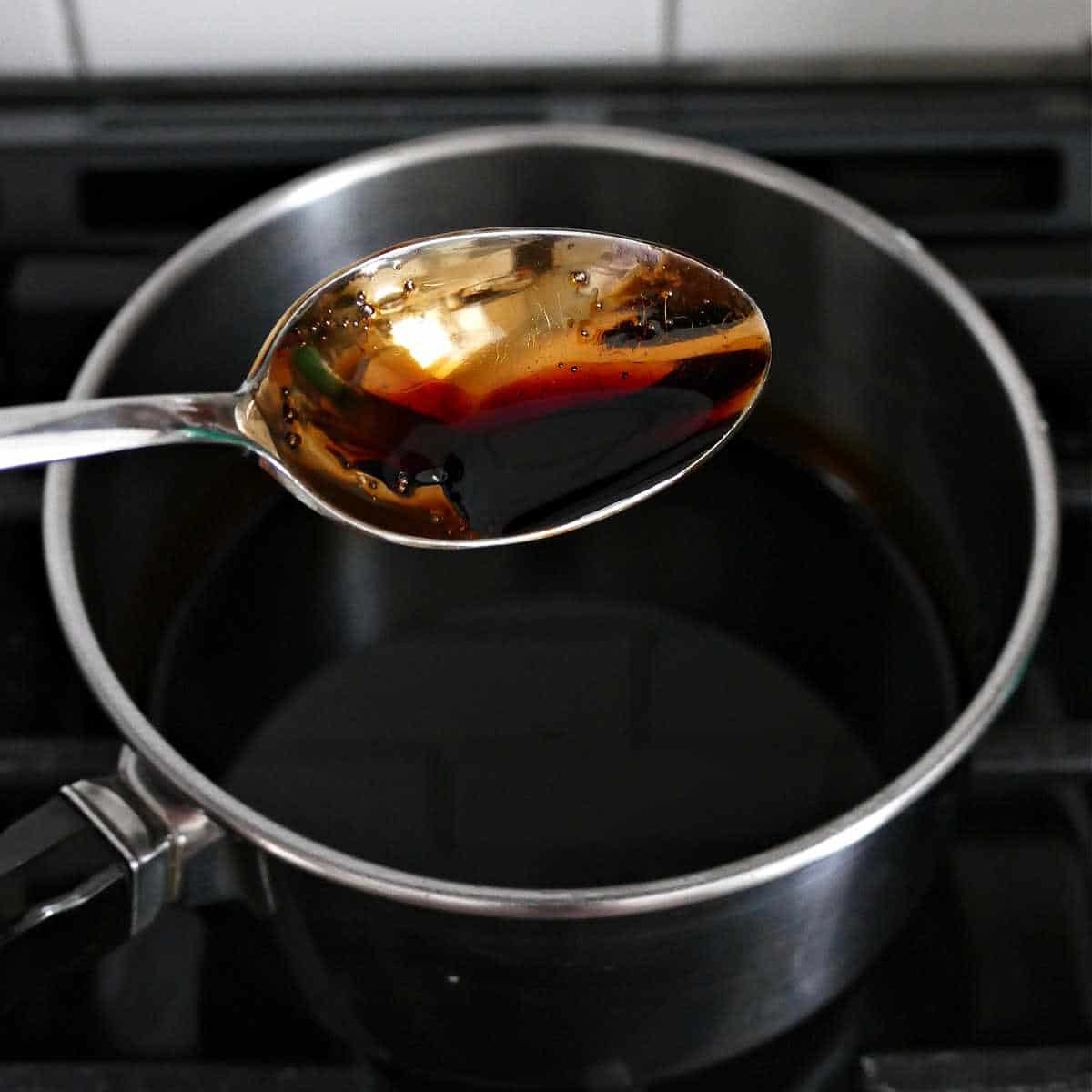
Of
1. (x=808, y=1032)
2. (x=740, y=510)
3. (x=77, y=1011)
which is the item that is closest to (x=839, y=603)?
(x=740, y=510)

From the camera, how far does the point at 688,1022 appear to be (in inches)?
13.4

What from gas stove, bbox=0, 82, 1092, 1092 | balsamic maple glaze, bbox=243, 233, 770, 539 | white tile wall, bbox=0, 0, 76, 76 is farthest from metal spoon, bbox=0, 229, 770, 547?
white tile wall, bbox=0, 0, 76, 76

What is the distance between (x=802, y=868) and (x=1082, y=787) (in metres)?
0.14

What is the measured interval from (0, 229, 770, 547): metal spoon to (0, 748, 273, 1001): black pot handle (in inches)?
3.6

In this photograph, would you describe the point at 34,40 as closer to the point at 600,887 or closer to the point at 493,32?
the point at 493,32

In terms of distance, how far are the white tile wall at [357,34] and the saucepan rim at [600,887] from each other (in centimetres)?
7

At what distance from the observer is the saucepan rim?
0.98 ft

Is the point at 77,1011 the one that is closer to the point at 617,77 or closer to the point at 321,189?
the point at 321,189

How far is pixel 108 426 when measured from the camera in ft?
1.07

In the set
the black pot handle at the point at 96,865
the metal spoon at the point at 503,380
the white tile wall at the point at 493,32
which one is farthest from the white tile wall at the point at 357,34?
the black pot handle at the point at 96,865

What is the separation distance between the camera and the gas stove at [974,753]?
1.18 feet

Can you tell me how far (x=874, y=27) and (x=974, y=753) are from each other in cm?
30

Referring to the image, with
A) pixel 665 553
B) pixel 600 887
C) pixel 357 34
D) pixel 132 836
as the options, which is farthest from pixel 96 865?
pixel 357 34

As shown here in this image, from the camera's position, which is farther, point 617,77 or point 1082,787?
point 617,77
